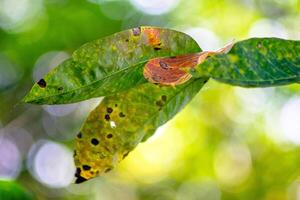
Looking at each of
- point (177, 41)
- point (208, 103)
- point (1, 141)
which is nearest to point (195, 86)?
point (177, 41)

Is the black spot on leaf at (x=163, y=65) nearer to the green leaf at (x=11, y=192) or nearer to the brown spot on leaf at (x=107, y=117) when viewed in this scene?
the brown spot on leaf at (x=107, y=117)

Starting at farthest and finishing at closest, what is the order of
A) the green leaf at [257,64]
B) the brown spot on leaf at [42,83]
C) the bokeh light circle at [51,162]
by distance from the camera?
the bokeh light circle at [51,162], the brown spot on leaf at [42,83], the green leaf at [257,64]

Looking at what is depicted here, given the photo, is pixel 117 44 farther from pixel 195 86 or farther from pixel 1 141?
pixel 1 141

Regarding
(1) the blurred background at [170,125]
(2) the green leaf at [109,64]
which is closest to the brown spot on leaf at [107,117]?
(2) the green leaf at [109,64]

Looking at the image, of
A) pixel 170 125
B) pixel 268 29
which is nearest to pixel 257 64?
pixel 268 29

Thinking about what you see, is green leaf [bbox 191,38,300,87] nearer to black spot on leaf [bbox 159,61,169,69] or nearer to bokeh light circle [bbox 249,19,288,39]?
black spot on leaf [bbox 159,61,169,69]

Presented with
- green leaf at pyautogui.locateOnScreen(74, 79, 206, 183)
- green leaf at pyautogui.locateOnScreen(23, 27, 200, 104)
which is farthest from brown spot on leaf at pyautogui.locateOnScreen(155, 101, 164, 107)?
green leaf at pyautogui.locateOnScreen(23, 27, 200, 104)

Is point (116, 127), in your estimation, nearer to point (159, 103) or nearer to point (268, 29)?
point (159, 103)
